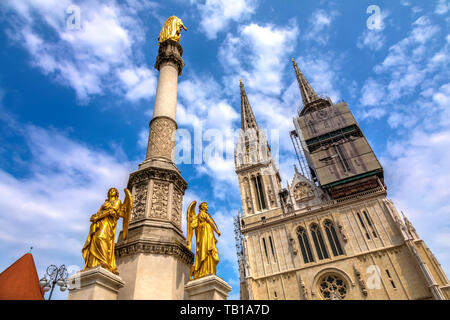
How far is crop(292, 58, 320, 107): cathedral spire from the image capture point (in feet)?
170

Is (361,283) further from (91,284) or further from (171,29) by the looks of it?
(91,284)

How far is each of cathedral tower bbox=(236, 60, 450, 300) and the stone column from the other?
75.5 feet

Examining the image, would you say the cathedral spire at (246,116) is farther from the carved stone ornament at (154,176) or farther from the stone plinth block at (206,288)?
the stone plinth block at (206,288)

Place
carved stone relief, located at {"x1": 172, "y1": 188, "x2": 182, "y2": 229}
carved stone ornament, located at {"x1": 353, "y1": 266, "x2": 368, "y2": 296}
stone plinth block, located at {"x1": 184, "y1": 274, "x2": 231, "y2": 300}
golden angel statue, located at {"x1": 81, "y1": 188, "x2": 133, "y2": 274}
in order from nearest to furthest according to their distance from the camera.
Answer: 1. golden angel statue, located at {"x1": 81, "y1": 188, "x2": 133, "y2": 274}
2. stone plinth block, located at {"x1": 184, "y1": 274, "x2": 231, "y2": 300}
3. carved stone relief, located at {"x1": 172, "y1": 188, "x2": 182, "y2": 229}
4. carved stone ornament, located at {"x1": 353, "y1": 266, "x2": 368, "y2": 296}

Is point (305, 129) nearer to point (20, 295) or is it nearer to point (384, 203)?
point (384, 203)

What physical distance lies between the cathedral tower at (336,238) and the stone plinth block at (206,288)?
23.5 meters

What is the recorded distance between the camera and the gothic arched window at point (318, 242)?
2895cm

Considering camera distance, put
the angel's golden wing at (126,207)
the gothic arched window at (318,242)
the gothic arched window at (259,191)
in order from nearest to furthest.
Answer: the angel's golden wing at (126,207), the gothic arched window at (318,242), the gothic arched window at (259,191)

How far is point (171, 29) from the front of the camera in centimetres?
1302

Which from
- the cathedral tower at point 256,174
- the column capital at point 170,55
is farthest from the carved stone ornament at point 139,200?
the cathedral tower at point 256,174

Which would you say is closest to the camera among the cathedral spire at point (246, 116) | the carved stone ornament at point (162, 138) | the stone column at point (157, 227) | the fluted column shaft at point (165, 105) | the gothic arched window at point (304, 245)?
the stone column at point (157, 227)

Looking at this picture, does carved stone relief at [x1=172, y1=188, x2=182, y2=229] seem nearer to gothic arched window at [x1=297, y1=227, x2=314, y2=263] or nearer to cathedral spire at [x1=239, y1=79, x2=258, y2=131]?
gothic arched window at [x1=297, y1=227, x2=314, y2=263]

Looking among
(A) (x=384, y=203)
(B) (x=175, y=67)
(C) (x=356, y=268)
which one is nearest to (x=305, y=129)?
(A) (x=384, y=203)

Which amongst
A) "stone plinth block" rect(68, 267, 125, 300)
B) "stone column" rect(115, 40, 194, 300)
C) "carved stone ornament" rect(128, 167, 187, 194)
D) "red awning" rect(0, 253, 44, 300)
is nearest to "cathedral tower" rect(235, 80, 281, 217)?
"stone column" rect(115, 40, 194, 300)
